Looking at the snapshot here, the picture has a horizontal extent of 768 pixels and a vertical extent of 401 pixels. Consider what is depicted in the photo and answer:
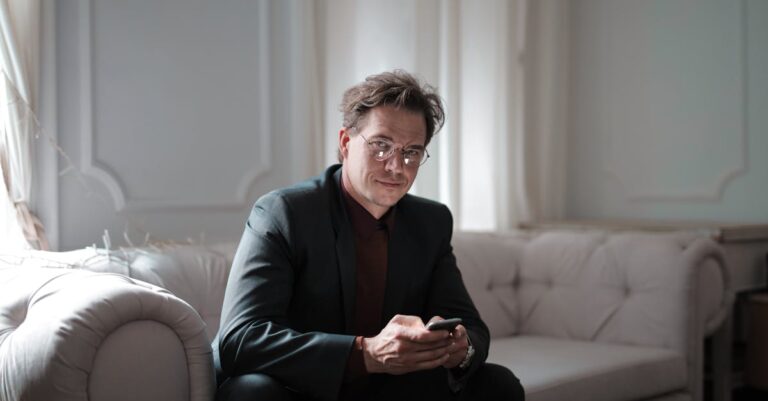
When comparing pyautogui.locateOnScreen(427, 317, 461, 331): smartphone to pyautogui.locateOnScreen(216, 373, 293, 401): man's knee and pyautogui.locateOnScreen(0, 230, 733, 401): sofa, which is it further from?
pyautogui.locateOnScreen(0, 230, 733, 401): sofa

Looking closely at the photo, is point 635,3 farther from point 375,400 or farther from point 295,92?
point 375,400

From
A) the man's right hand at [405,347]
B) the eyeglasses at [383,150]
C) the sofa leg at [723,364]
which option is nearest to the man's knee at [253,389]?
the man's right hand at [405,347]

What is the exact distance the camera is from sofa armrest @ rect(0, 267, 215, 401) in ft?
4.47

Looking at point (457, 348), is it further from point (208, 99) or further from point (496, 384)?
point (208, 99)

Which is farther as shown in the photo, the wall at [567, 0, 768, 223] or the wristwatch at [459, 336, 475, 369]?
the wall at [567, 0, 768, 223]

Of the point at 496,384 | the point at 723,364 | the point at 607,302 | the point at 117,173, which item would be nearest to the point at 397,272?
the point at 496,384

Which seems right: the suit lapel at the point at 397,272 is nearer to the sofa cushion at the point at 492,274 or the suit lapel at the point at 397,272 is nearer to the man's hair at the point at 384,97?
the man's hair at the point at 384,97

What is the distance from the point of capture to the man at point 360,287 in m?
1.56

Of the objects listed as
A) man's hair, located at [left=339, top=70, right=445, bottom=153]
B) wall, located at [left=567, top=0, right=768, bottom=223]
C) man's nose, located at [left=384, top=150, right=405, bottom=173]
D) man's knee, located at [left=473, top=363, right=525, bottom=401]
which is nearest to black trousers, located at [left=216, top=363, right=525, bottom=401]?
man's knee, located at [left=473, top=363, right=525, bottom=401]

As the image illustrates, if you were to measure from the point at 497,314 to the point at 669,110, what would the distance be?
1.43 meters

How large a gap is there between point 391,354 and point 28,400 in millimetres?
646

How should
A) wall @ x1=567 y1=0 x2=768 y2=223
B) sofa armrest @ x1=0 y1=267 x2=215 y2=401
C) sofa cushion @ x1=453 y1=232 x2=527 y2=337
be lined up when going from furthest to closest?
wall @ x1=567 y1=0 x2=768 y2=223 < sofa cushion @ x1=453 y1=232 x2=527 y2=337 < sofa armrest @ x1=0 y1=267 x2=215 y2=401

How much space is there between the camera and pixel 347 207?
1873mm

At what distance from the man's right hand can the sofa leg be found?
1708 mm
